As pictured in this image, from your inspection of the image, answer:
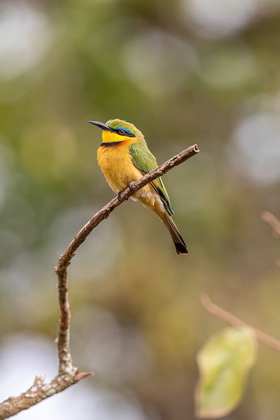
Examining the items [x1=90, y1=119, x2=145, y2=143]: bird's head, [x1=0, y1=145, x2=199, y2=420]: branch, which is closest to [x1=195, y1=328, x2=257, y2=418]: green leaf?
[x1=0, y1=145, x2=199, y2=420]: branch

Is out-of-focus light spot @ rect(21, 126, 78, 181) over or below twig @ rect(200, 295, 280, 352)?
over

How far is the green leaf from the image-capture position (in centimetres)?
223

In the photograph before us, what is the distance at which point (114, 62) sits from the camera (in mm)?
7316

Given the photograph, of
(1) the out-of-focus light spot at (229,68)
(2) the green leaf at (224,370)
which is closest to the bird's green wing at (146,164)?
(2) the green leaf at (224,370)

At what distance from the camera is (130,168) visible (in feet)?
12.0

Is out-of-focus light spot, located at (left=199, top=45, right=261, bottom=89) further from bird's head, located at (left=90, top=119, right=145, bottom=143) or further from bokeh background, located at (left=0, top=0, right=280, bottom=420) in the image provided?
bird's head, located at (left=90, top=119, right=145, bottom=143)

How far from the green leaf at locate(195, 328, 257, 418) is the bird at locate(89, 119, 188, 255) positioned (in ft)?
3.85

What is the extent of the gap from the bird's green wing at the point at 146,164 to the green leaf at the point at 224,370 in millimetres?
1394

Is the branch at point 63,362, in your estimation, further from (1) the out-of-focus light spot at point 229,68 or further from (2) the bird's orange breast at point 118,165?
(1) the out-of-focus light spot at point 229,68

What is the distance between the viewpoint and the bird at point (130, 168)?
3.63m

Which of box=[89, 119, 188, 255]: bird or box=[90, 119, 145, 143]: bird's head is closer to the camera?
box=[89, 119, 188, 255]: bird

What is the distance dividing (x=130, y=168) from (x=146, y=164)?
0.13 m

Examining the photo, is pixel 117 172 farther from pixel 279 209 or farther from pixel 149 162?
pixel 279 209

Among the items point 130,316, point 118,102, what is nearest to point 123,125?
point 118,102
